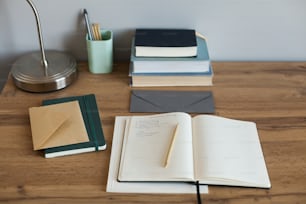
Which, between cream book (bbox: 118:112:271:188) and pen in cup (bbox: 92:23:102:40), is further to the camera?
pen in cup (bbox: 92:23:102:40)

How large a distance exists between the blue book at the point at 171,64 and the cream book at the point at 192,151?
163 mm

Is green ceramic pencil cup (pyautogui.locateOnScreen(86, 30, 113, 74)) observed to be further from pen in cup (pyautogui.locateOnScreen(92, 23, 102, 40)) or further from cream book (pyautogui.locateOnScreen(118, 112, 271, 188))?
cream book (pyautogui.locateOnScreen(118, 112, 271, 188))

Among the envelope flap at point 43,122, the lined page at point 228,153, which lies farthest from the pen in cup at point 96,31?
the lined page at point 228,153

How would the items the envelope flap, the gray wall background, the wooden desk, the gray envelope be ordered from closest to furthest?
1. the wooden desk
2. the envelope flap
3. the gray envelope
4. the gray wall background

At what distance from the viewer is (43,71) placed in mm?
1205

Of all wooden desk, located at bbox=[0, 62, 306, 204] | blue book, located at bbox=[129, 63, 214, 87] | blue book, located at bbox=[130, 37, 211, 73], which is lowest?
wooden desk, located at bbox=[0, 62, 306, 204]

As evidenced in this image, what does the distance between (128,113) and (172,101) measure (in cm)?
13

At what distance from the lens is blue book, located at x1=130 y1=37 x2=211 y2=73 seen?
1.17 metres

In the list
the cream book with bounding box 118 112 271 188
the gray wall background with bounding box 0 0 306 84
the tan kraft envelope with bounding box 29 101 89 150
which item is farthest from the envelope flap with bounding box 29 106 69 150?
the gray wall background with bounding box 0 0 306 84

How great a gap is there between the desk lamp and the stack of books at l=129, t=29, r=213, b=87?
7.2 inches

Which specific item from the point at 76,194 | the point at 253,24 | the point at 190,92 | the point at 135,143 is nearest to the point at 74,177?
the point at 76,194

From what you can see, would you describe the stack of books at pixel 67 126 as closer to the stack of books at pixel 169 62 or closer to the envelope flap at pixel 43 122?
the envelope flap at pixel 43 122

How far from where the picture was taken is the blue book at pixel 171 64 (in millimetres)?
1175

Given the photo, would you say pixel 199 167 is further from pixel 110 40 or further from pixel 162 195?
pixel 110 40
